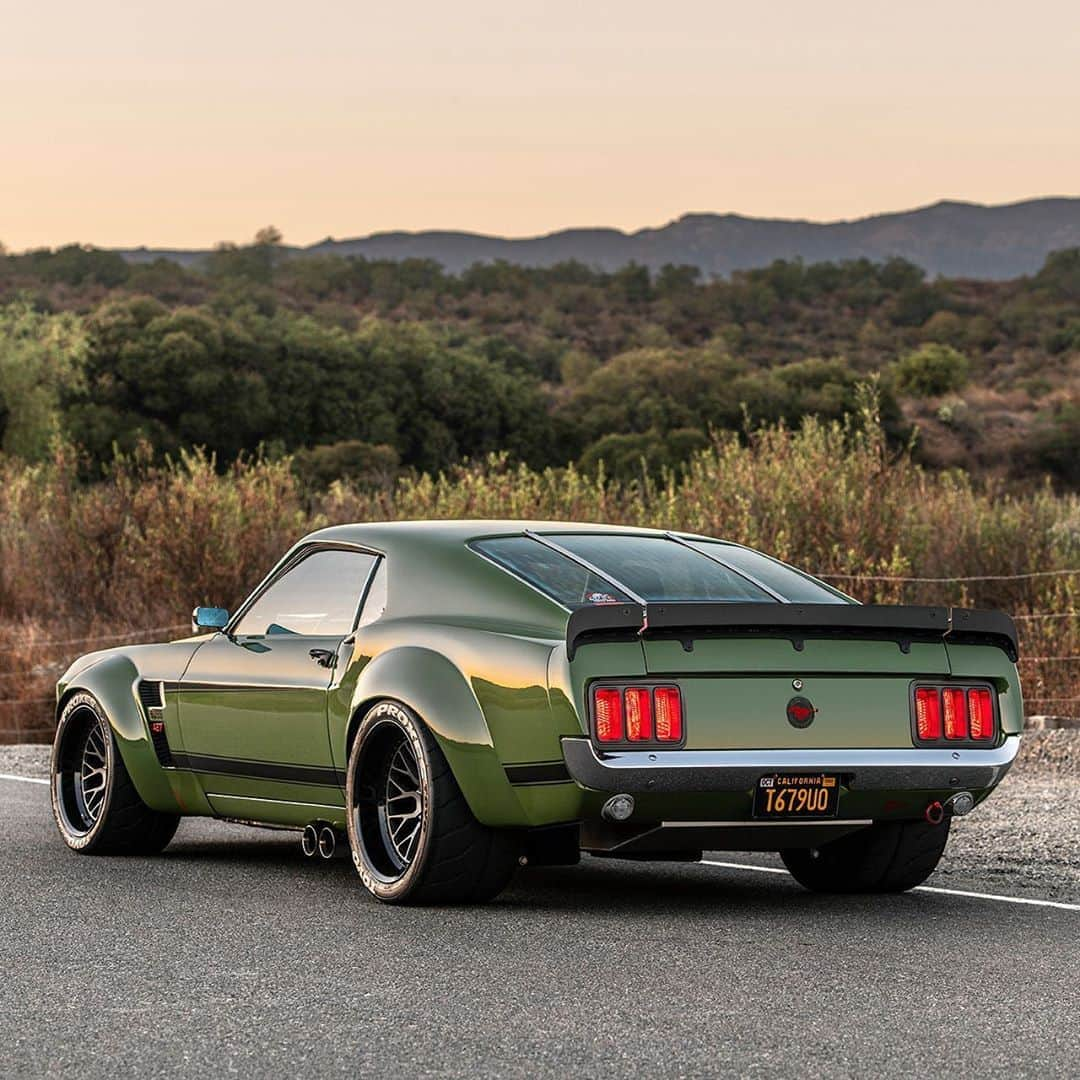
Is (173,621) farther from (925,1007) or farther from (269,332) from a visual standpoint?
(269,332)

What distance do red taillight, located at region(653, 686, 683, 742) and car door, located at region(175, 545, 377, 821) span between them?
159 cm

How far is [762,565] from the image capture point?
30.4 feet

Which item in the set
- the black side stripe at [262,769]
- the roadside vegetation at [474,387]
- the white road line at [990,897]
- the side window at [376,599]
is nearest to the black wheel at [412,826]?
the black side stripe at [262,769]

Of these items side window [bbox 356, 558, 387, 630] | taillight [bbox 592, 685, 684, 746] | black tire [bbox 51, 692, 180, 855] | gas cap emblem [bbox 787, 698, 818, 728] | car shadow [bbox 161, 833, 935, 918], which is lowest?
car shadow [bbox 161, 833, 935, 918]

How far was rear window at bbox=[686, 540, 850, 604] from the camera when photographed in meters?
8.91

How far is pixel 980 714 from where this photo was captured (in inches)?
322

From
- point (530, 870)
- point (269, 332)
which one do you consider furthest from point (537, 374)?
point (530, 870)

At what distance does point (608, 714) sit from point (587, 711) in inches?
3.4

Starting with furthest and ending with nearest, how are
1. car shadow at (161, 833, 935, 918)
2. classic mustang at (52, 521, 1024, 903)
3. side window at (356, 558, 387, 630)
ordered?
side window at (356, 558, 387, 630)
car shadow at (161, 833, 935, 918)
classic mustang at (52, 521, 1024, 903)

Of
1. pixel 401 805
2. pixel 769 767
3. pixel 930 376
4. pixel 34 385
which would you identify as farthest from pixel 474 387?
pixel 769 767

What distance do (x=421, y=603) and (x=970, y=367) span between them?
80.6 metres

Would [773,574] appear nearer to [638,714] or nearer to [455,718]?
[638,714]

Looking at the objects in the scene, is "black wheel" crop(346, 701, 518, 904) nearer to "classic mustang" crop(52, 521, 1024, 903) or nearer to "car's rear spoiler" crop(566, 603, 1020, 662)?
"classic mustang" crop(52, 521, 1024, 903)

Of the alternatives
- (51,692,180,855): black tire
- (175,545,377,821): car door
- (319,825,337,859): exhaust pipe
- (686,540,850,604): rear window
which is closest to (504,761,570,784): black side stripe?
(175,545,377,821): car door
